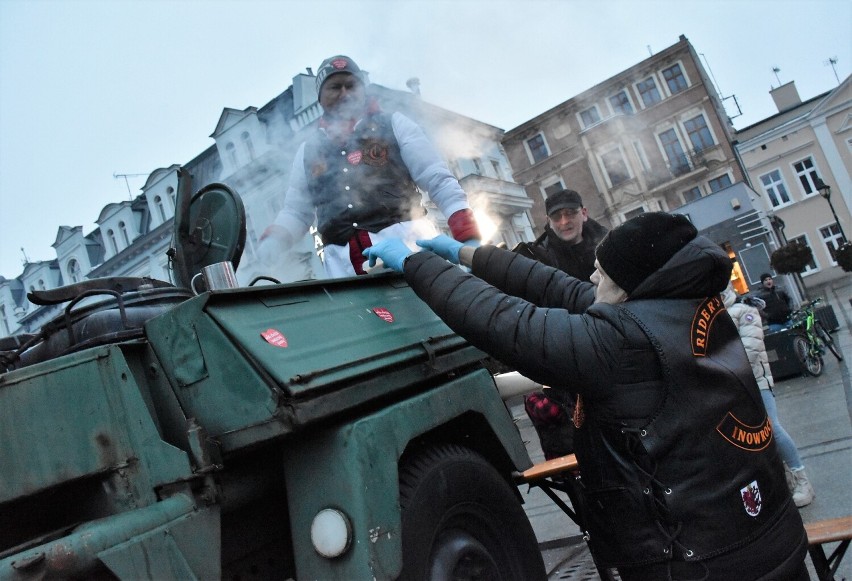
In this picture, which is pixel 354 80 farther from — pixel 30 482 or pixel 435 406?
pixel 30 482

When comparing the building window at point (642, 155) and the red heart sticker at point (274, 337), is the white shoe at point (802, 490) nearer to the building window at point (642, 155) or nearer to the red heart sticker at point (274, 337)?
the red heart sticker at point (274, 337)

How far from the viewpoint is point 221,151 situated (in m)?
9.36

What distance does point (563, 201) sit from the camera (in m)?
4.43

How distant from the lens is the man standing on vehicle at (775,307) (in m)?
11.5

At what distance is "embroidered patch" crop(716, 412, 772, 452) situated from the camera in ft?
6.49

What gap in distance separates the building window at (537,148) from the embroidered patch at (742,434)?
1046 centimetres

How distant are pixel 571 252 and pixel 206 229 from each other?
2.39 metres

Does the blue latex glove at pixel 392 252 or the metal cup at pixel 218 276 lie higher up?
the metal cup at pixel 218 276

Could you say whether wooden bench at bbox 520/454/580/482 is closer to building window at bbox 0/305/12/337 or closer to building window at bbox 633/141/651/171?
building window at bbox 633/141/651/171

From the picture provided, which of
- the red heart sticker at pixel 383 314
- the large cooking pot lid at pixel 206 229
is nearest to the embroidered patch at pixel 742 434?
the red heart sticker at pixel 383 314

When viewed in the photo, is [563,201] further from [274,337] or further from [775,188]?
[775,188]

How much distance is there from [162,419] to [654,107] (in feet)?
43.6

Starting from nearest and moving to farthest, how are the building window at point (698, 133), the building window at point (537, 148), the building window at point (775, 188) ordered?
1. the building window at point (537, 148)
2. the building window at point (698, 133)
3. the building window at point (775, 188)

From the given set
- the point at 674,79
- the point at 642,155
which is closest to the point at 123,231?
the point at 642,155
